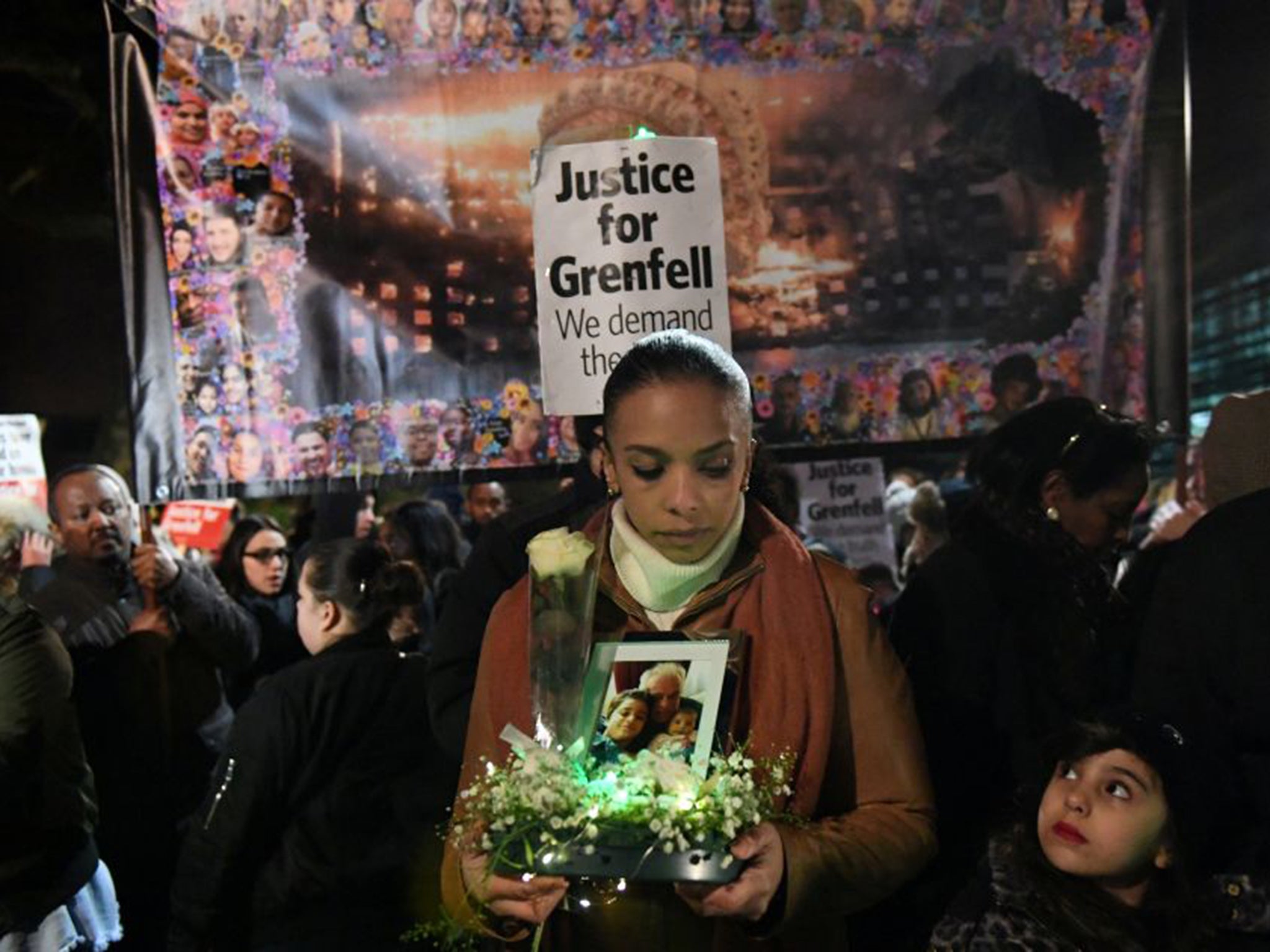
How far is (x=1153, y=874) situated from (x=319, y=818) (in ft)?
7.78

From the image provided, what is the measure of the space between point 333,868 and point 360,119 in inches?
87.6

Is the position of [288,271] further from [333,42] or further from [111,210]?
[111,210]

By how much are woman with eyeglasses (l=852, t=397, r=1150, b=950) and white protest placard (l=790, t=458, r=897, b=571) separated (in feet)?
12.0

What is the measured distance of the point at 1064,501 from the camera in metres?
4.45

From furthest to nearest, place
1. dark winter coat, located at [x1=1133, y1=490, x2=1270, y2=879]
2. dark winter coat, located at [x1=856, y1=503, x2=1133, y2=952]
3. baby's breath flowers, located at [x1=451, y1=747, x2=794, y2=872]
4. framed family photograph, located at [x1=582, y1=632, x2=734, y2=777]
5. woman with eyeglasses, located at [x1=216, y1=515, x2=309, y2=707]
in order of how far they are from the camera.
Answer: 1. woman with eyeglasses, located at [x1=216, y1=515, x2=309, y2=707]
2. dark winter coat, located at [x1=856, y1=503, x2=1133, y2=952]
3. dark winter coat, located at [x1=1133, y1=490, x2=1270, y2=879]
4. framed family photograph, located at [x1=582, y1=632, x2=734, y2=777]
5. baby's breath flowers, located at [x1=451, y1=747, x2=794, y2=872]

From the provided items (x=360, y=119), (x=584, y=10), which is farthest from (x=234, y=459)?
(x=584, y=10)

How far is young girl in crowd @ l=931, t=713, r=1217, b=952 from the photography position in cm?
346

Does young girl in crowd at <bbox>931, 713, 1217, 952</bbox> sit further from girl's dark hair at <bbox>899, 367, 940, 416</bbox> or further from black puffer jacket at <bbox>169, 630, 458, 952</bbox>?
black puffer jacket at <bbox>169, 630, 458, 952</bbox>

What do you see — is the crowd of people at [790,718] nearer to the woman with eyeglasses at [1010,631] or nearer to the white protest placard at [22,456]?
the woman with eyeglasses at [1010,631]

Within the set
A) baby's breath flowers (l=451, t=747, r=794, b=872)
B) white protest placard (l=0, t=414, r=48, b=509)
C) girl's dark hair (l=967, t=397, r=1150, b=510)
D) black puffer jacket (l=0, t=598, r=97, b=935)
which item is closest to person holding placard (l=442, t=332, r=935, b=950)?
baby's breath flowers (l=451, t=747, r=794, b=872)

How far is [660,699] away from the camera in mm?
2795

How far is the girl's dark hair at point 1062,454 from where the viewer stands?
444cm

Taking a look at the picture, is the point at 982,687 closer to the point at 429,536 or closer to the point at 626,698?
the point at 626,698

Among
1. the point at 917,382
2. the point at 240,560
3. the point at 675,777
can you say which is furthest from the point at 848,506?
the point at 675,777
